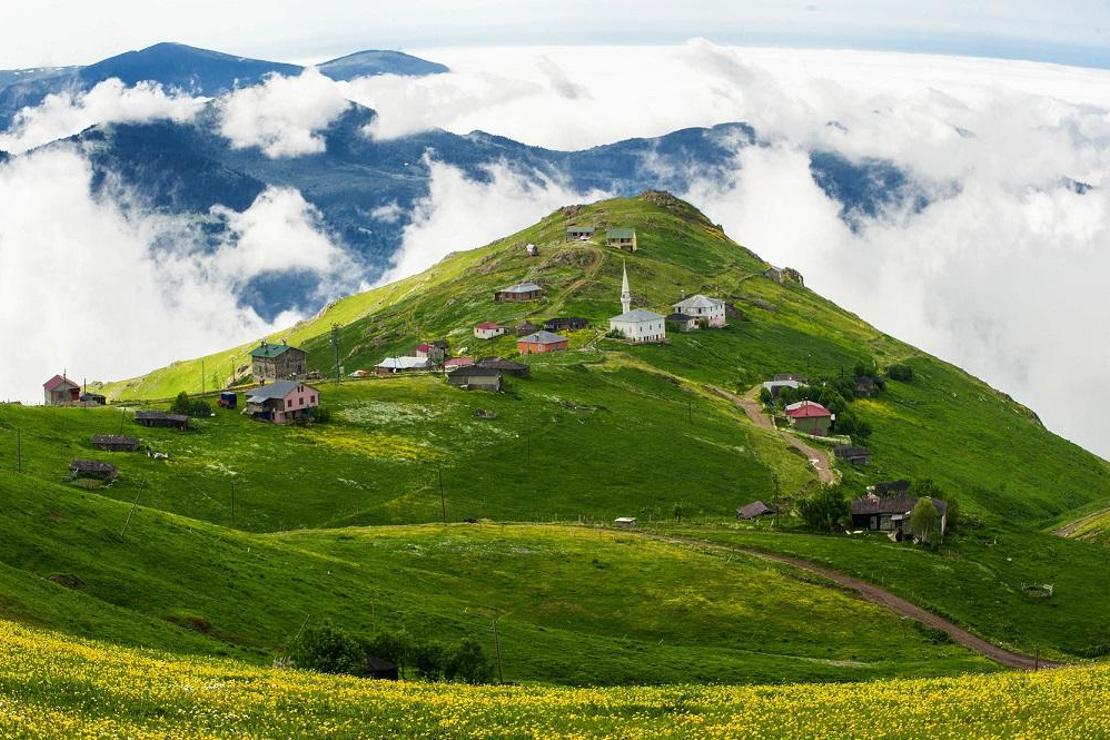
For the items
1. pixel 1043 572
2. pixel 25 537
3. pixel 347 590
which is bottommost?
pixel 1043 572

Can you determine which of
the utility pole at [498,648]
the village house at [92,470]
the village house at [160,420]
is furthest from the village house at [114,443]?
the utility pole at [498,648]

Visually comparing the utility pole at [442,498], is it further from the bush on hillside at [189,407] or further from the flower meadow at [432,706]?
the flower meadow at [432,706]

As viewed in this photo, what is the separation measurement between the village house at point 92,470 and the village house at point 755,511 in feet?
272

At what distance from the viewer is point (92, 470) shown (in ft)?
459

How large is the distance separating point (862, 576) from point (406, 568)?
4952 cm

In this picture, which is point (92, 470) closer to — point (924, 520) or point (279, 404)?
point (279, 404)

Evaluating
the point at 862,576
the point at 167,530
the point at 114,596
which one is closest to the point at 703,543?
the point at 862,576

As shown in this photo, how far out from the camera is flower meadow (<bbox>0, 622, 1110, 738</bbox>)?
44.6m

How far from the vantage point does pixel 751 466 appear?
187750 mm

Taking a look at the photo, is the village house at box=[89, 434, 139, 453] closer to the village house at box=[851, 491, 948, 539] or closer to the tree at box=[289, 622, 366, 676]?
the tree at box=[289, 622, 366, 676]

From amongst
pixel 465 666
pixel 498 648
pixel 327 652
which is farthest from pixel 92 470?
pixel 465 666

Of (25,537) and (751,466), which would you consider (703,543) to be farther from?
(25,537)

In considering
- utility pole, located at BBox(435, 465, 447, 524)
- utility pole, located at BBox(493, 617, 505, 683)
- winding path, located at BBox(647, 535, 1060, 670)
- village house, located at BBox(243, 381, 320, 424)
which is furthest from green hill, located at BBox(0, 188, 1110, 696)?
village house, located at BBox(243, 381, 320, 424)

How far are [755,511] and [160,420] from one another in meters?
88.2
